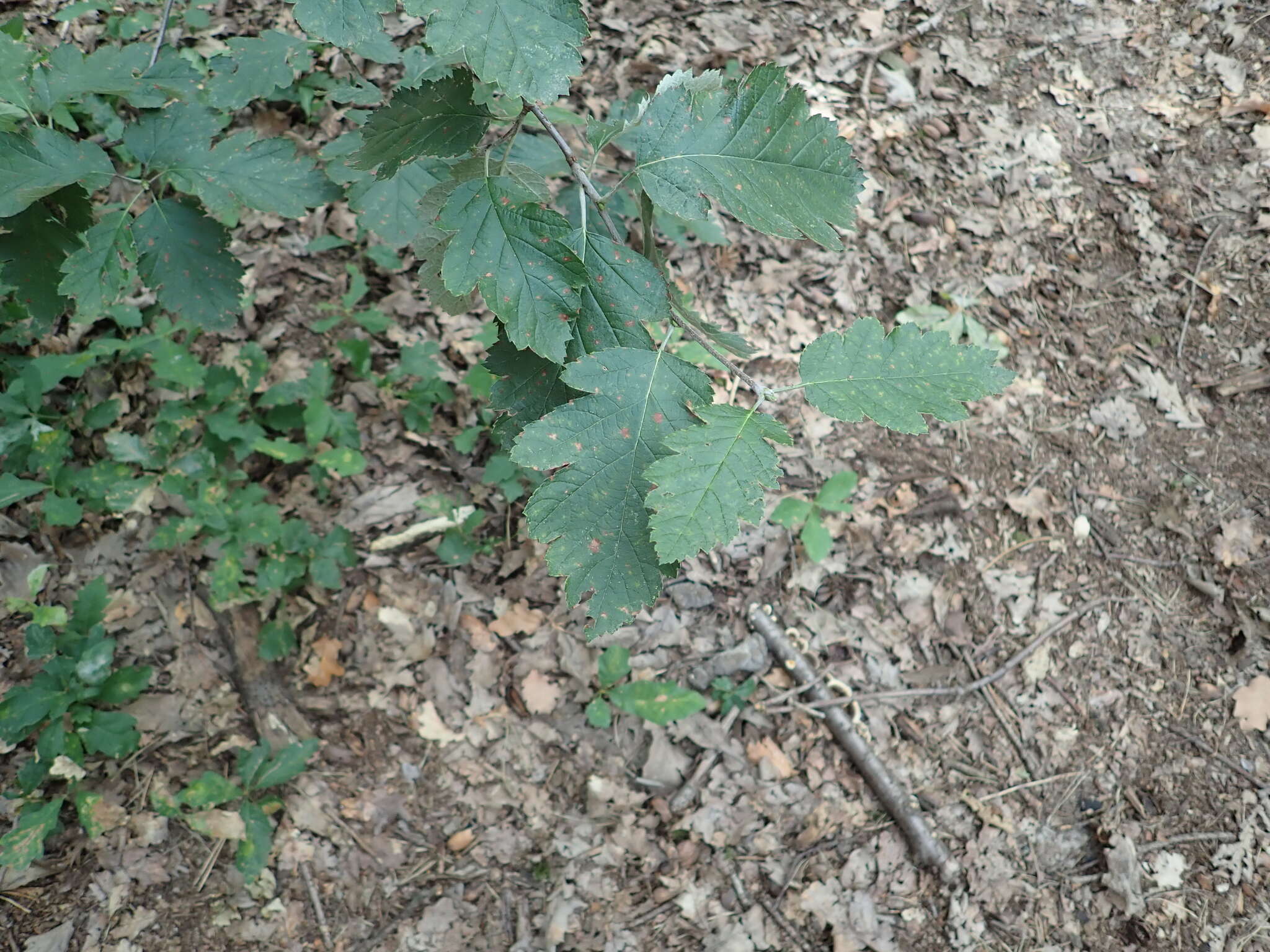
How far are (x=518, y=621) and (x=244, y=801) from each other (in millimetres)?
1053

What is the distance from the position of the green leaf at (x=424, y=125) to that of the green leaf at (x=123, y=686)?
6.48ft

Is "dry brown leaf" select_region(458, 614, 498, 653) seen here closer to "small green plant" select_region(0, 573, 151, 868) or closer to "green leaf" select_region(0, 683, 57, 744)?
"small green plant" select_region(0, 573, 151, 868)

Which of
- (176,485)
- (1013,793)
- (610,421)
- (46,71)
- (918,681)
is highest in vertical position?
(46,71)

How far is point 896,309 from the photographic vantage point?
12.0 feet

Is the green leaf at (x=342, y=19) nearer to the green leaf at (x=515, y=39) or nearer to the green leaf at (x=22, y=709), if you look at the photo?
the green leaf at (x=515, y=39)

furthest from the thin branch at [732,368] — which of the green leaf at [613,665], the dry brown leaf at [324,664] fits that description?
the dry brown leaf at [324,664]

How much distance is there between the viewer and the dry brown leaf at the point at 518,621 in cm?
293

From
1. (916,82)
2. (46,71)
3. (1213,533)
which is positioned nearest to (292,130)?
(46,71)

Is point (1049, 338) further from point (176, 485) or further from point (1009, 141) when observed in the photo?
point (176, 485)

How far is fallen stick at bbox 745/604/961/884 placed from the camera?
2.74m

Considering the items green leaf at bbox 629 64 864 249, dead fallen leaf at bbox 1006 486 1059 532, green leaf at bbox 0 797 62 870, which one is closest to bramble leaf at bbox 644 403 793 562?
green leaf at bbox 629 64 864 249

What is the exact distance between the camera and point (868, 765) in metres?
2.82

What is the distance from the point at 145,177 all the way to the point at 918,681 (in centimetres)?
299

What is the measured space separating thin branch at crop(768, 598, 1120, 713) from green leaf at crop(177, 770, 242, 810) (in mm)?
1847
